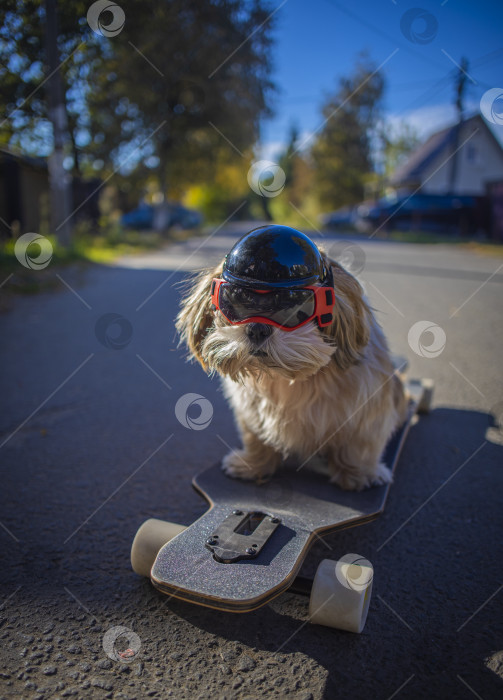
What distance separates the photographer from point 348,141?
4222cm

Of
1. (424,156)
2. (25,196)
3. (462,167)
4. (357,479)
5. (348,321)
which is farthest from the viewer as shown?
(424,156)

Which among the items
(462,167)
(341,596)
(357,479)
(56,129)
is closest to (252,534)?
(341,596)

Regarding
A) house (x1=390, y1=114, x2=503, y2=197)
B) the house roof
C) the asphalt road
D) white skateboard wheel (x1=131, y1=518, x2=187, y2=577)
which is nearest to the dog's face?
the asphalt road

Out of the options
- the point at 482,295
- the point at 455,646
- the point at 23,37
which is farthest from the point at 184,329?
the point at 482,295

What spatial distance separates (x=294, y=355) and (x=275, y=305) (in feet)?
0.71

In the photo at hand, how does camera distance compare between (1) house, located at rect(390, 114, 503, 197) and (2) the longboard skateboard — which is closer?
(2) the longboard skateboard

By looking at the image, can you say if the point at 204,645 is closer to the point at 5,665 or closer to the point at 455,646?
the point at 5,665

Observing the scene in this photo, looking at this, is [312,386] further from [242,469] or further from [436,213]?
[436,213]

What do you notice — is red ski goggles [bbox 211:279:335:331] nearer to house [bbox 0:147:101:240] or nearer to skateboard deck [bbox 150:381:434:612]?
skateboard deck [bbox 150:381:434:612]

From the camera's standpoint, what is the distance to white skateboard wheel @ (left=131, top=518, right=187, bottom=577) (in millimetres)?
1986

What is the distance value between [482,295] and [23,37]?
26.7ft

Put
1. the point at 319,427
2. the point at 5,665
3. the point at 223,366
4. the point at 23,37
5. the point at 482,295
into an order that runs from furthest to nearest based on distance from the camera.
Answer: the point at 482,295, the point at 23,37, the point at 319,427, the point at 223,366, the point at 5,665

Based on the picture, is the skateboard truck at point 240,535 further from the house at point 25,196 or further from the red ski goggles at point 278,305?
the house at point 25,196

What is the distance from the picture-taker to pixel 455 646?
1.78 m
